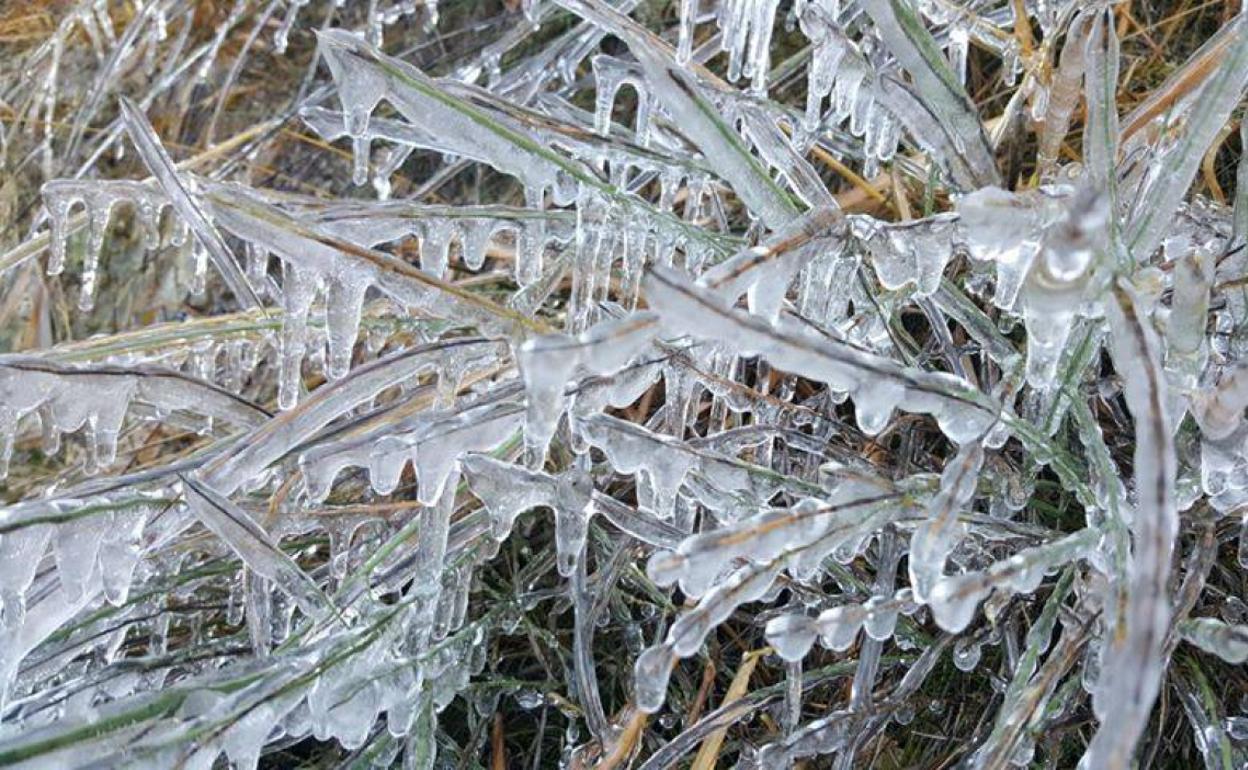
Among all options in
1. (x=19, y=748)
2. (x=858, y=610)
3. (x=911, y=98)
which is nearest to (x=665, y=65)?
(x=911, y=98)

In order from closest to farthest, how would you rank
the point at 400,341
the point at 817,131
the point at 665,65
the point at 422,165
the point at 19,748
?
the point at 19,748, the point at 665,65, the point at 817,131, the point at 400,341, the point at 422,165

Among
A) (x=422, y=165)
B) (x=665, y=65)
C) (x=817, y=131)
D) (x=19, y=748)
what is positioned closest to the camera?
(x=19, y=748)

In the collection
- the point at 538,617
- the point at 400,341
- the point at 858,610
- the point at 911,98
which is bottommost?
the point at 538,617

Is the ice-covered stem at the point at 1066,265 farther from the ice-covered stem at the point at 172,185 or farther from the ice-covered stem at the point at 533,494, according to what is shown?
the ice-covered stem at the point at 172,185

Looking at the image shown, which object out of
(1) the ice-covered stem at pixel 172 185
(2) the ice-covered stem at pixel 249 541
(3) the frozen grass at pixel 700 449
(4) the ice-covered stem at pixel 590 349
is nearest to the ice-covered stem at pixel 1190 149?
(3) the frozen grass at pixel 700 449

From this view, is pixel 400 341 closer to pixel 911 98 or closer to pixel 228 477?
pixel 228 477

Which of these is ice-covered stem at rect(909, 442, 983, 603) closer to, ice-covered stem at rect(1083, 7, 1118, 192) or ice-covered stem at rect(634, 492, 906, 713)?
ice-covered stem at rect(634, 492, 906, 713)

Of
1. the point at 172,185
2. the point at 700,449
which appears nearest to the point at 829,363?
the point at 700,449

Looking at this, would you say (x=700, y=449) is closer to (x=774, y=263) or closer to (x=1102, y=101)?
(x=774, y=263)
